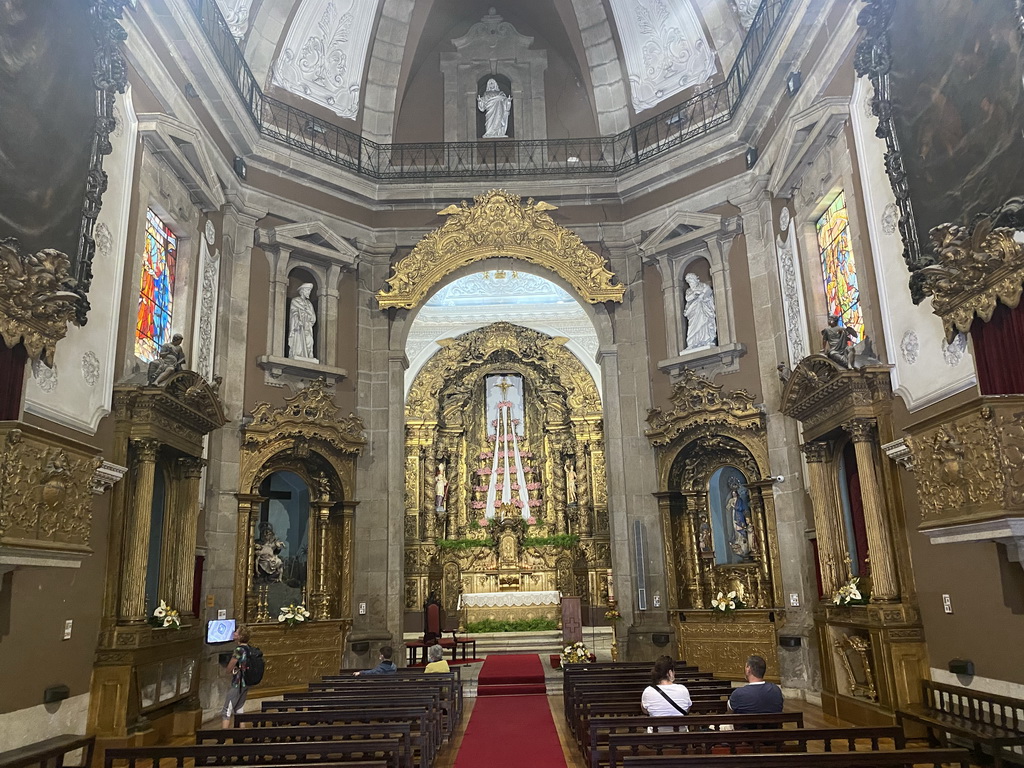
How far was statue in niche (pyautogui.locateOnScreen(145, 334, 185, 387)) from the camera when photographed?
10.5 m

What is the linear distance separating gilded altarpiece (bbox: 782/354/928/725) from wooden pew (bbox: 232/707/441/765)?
5.62 metres

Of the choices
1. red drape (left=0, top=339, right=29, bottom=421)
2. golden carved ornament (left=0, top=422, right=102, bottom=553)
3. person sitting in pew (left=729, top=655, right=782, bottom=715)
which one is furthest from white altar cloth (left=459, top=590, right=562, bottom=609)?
red drape (left=0, top=339, right=29, bottom=421)

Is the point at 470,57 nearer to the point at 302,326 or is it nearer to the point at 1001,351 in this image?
the point at 302,326

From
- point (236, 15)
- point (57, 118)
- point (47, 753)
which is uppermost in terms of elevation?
point (236, 15)

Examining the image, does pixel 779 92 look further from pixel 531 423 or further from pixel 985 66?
pixel 531 423

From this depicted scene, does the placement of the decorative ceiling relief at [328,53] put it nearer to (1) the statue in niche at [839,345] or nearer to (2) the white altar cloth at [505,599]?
(1) the statue in niche at [839,345]

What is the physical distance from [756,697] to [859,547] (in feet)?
17.5

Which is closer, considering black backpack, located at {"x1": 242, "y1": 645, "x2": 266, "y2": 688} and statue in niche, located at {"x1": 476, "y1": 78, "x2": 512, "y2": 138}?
black backpack, located at {"x1": 242, "y1": 645, "x2": 266, "y2": 688}

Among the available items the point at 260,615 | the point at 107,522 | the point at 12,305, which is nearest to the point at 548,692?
the point at 260,615

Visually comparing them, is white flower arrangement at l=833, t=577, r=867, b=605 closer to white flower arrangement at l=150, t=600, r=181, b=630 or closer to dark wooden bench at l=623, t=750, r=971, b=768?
dark wooden bench at l=623, t=750, r=971, b=768

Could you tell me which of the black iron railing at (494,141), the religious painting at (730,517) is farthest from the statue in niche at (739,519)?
the black iron railing at (494,141)

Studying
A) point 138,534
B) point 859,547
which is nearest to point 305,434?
point 138,534

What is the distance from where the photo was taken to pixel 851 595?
35.4ft

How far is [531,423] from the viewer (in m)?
25.4
